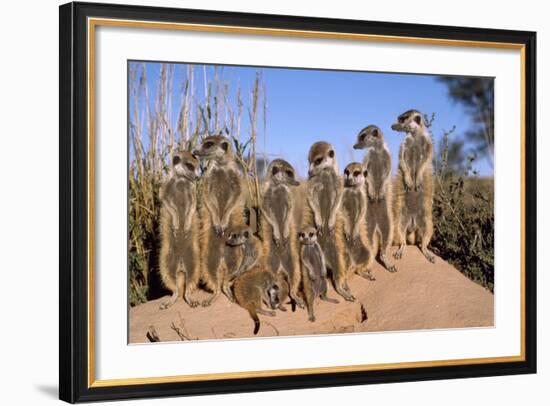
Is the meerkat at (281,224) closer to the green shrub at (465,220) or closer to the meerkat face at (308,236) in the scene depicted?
the meerkat face at (308,236)

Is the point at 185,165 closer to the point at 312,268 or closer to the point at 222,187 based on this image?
the point at 222,187

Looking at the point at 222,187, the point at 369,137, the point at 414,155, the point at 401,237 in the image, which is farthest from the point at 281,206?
the point at 414,155

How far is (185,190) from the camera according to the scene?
644 cm

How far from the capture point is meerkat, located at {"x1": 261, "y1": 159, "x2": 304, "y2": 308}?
6605 mm

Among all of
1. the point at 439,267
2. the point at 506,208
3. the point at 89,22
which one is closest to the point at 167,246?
the point at 89,22

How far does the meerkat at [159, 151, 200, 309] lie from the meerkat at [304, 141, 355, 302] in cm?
72

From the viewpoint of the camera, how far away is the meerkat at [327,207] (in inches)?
264

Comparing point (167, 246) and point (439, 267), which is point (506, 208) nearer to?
point (439, 267)

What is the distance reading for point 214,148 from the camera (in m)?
6.51

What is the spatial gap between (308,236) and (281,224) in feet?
0.62

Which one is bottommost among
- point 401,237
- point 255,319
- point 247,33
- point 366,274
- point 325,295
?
point 255,319

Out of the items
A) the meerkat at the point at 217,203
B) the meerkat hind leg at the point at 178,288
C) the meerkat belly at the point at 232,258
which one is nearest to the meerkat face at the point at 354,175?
the meerkat at the point at 217,203

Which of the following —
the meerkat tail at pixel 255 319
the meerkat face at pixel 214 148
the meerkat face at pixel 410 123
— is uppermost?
the meerkat face at pixel 410 123

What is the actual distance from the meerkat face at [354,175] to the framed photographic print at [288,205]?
0.02 meters
